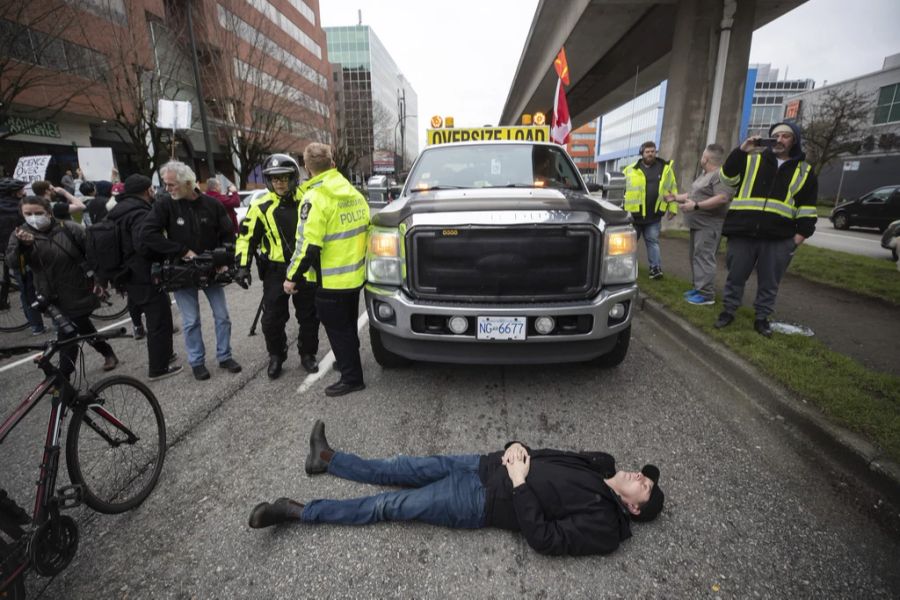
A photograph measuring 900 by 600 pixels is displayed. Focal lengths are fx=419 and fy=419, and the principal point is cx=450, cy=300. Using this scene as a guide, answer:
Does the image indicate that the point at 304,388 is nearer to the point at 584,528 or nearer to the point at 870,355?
the point at 584,528

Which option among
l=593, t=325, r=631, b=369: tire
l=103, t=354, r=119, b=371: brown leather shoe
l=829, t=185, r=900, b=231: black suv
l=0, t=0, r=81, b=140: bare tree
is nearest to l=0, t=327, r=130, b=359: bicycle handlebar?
l=103, t=354, r=119, b=371: brown leather shoe

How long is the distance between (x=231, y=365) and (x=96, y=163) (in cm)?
1036

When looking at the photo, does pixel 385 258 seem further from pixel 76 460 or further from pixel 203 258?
pixel 76 460

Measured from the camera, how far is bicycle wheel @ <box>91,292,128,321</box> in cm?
639

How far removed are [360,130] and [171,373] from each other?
55661mm

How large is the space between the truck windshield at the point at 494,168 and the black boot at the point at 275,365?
2124mm

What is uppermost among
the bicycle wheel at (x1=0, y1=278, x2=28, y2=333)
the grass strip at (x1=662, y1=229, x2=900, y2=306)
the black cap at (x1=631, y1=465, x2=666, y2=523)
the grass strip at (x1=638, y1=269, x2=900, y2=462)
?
the grass strip at (x1=662, y1=229, x2=900, y2=306)

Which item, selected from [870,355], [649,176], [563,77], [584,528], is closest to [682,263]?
[649,176]

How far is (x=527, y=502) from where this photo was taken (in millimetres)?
1972

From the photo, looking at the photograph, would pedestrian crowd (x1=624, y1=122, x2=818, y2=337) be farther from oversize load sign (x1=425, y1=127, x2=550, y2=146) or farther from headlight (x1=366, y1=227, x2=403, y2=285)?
headlight (x1=366, y1=227, x2=403, y2=285)

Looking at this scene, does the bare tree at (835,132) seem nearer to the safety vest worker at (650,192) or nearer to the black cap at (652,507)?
the safety vest worker at (650,192)

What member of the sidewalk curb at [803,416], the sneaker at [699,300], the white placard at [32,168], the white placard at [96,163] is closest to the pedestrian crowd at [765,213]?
the sidewalk curb at [803,416]

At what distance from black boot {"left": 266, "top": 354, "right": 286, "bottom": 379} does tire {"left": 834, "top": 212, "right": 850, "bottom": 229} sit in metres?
21.8

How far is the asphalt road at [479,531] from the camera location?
1.88 meters
